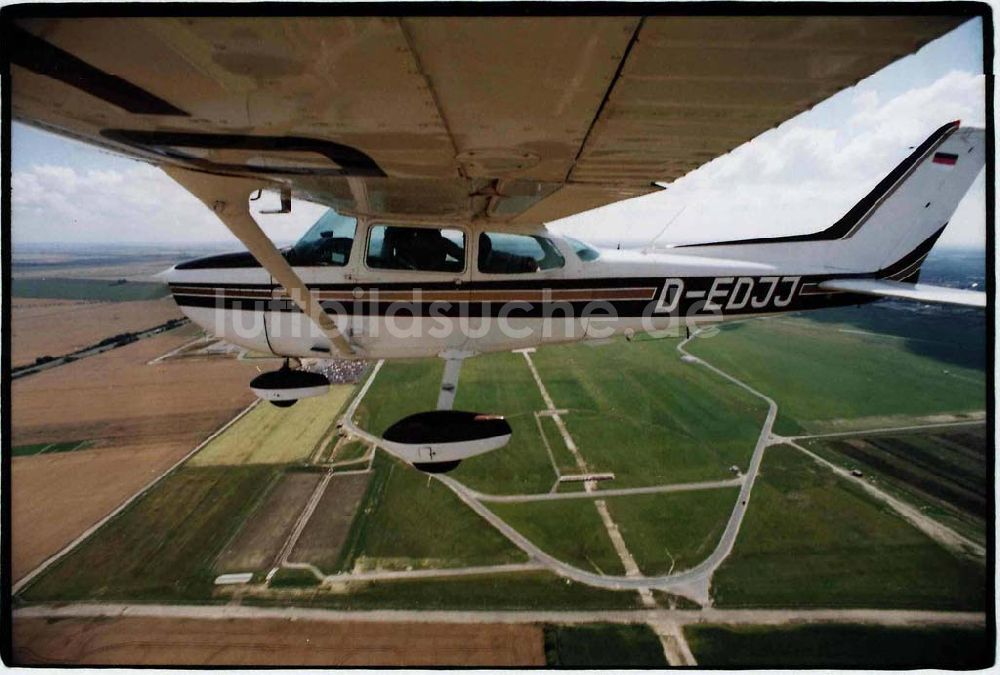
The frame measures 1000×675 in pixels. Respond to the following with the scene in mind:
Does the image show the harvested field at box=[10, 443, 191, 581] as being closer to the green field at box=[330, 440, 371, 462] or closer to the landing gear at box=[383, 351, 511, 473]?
the green field at box=[330, 440, 371, 462]

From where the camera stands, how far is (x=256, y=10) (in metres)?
0.84

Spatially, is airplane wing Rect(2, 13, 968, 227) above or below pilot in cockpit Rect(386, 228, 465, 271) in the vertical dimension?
above

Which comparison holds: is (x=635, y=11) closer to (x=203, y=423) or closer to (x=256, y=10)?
(x=256, y=10)

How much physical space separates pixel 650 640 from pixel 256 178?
7.63m

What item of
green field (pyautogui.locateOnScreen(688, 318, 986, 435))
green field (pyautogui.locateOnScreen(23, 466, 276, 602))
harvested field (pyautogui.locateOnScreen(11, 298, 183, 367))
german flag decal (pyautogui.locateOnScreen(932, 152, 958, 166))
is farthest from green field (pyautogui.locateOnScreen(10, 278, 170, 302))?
green field (pyautogui.locateOnScreen(688, 318, 986, 435))

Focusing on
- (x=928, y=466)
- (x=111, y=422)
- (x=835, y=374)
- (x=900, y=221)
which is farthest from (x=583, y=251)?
(x=835, y=374)

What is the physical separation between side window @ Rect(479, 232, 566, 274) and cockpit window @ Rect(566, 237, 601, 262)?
159 mm

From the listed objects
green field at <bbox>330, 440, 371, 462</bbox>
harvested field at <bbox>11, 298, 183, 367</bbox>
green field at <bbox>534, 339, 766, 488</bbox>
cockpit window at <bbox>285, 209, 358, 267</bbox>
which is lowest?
green field at <bbox>330, 440, 371, 462</bbox>

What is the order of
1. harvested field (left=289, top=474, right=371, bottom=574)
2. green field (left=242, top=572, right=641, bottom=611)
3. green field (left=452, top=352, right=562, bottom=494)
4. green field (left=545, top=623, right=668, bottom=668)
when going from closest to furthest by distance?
green field (left=545, top=623, right=668, bottom=668) → green field (left=242, top=572, right=641, bottom=611) → harvested field (left=289, top=474, right=371, bottom=574) → green field (left=452, top=352, right=562, bottom=494)

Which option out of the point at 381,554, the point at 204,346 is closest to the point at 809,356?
the point at 381,554

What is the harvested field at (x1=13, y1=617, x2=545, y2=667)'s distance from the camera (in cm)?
555

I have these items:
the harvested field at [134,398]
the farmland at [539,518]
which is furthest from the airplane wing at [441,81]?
the harvested field at [134,398]

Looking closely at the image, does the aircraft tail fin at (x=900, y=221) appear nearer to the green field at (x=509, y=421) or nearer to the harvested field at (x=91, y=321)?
the green field at (x=509, y=421)

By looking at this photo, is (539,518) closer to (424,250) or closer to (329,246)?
(424,250)
